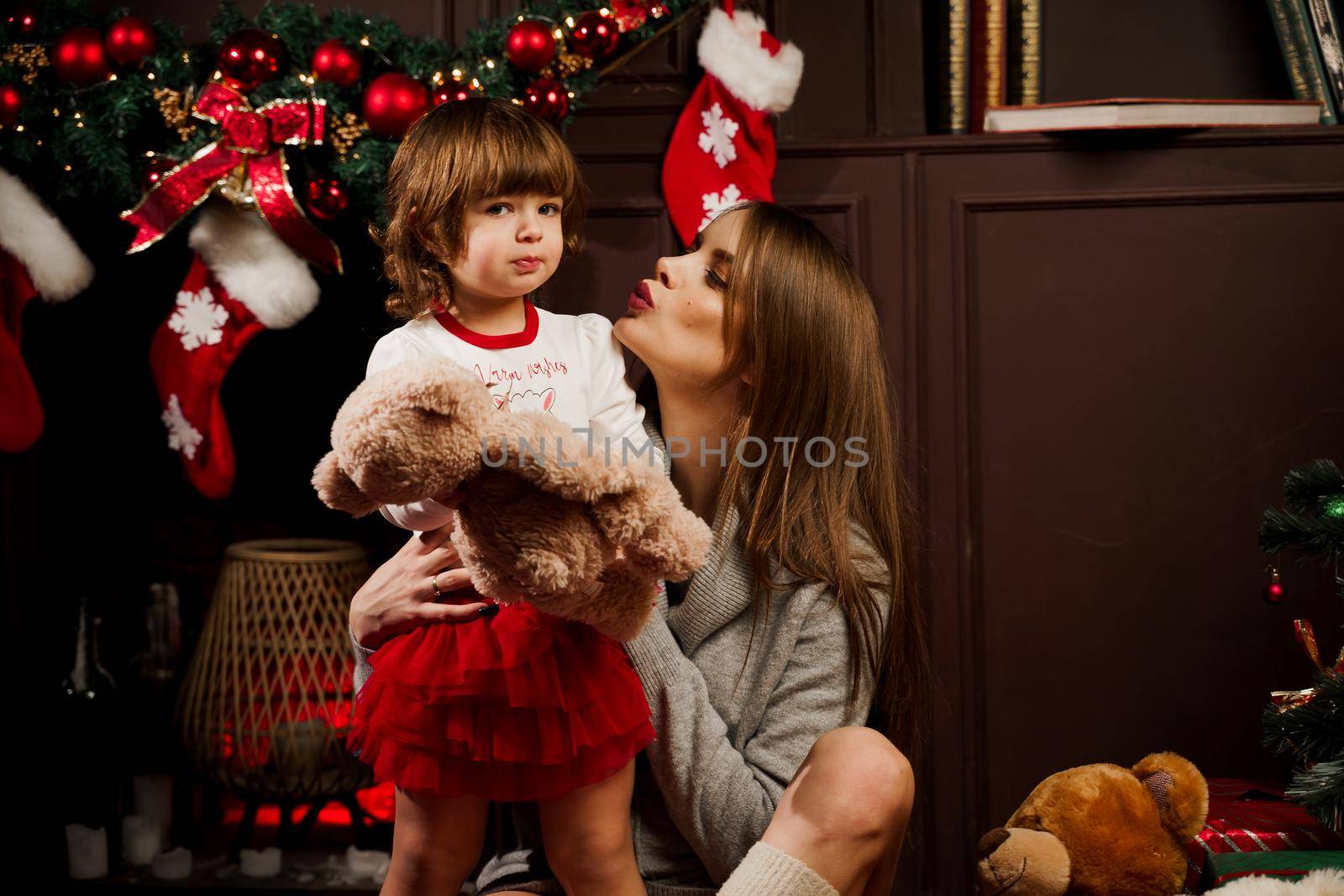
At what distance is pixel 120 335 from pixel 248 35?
36.6 inches

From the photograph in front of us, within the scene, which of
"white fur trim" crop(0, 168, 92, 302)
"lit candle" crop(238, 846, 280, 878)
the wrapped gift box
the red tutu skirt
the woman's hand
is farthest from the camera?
"lit candle" crop(238, 846, 280, 878)

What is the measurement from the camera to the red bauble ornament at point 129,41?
1.69 metres

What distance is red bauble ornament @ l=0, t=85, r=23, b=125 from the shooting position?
1.68m

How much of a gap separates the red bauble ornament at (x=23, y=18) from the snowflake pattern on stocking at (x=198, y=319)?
1.45 ft

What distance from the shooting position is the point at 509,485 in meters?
0.87

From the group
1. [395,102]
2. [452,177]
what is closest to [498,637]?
[452,177]

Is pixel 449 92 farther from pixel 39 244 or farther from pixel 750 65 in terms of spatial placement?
pixel 39 244

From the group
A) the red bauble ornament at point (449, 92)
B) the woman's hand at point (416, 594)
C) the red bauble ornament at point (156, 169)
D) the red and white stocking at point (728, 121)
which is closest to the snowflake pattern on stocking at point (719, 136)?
the red and white stocking at point (728, 121)

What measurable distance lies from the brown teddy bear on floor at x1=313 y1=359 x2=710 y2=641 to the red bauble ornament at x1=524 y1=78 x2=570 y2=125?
946 mm

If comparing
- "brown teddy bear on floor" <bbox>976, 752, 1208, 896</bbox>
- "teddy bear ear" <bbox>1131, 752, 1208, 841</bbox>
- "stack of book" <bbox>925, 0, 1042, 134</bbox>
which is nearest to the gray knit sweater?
"brown teddy bear on floor" <bbox>976, 752, 1208, 896</bbox>

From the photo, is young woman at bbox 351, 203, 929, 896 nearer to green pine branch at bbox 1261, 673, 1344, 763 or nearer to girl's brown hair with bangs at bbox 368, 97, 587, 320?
girl's brown hair with bangs at bbox 368, 97, 587, 320

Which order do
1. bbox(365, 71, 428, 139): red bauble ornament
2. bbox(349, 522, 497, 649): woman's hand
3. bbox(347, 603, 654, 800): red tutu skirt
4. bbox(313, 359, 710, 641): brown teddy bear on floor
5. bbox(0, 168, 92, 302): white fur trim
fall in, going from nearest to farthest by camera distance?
bbox(313, 359, 710, 641): brown teddy bear on floor
bbox(347, 603, 654, 800): red tutu skirt
bbox(349, 522, 497, 649): woman's hand
bbox(365, 71, 428, 139): red bauble ornament
bbox(0, 168, 92, 302): white fur trim

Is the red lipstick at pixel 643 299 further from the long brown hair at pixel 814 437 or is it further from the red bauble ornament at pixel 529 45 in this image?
the red bauble ornament at pixel 529 45

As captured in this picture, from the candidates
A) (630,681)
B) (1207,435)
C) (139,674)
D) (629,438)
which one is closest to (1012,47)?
(1207,435)
